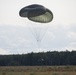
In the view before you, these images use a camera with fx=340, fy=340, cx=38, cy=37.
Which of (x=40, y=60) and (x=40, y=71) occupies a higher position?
(x=40, y=71)

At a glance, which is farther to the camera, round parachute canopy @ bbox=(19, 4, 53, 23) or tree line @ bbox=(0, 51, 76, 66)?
tree line @ bbox=(0, 51, 76, 66)

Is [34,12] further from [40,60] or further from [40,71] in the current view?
[40,60]

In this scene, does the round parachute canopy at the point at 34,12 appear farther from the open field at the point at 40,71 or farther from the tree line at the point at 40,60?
the tree line at the point at 40,60

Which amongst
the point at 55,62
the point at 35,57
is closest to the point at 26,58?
the point at 35,57

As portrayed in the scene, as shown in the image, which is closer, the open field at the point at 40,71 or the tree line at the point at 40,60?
the open field at the point at 40,71

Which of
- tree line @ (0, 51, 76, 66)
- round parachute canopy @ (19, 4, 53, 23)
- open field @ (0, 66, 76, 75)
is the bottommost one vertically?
tree line @ (0, 51, 76, 66)

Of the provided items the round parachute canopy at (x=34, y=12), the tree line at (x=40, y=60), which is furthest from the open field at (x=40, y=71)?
the tree line at (x=40, y=60)

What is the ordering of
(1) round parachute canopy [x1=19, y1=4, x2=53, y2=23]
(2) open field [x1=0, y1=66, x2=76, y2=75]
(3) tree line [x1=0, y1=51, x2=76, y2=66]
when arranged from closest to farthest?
(1) round parachute canopy [x1=19, y1=4, x2=53, y2=23], (2) open field [x1=0, y1=66, x2=76, y2=75], (3) tree line [x1=0, y1=51, x2=76, y2=66]

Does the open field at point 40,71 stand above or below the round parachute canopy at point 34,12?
below

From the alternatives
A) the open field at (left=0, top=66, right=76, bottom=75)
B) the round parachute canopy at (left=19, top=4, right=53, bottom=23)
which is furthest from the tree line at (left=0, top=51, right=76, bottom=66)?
the round parachute canopy at (left=19, top=4, right=53, bottom=23)

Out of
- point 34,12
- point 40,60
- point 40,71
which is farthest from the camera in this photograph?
point 40,60

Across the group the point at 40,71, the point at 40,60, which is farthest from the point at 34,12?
the point at 40,60

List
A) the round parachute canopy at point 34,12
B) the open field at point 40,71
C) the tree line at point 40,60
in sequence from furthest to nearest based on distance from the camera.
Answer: the tree line at point 40,60 < the open field at point 40,71 < the round parachute canopy at point 34,12

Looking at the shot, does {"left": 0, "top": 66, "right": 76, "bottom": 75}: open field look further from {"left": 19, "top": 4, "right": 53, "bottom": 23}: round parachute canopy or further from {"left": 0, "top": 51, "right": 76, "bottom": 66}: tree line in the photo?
{"left": 0, "top": 51, "right": 76, "bottom": 66}: tree line
